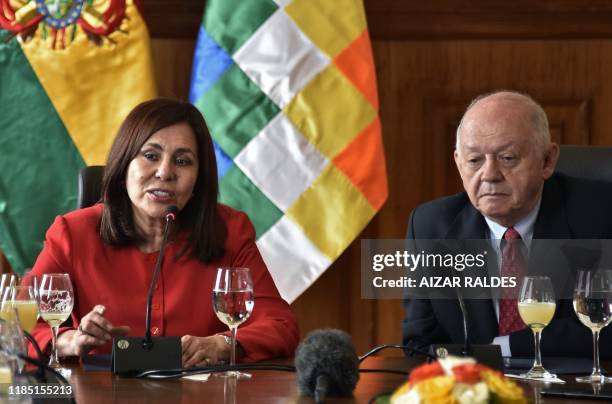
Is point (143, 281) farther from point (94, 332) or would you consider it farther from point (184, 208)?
point (94, 332)

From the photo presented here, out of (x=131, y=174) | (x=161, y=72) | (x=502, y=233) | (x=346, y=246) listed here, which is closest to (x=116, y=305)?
(x=131, y=174)

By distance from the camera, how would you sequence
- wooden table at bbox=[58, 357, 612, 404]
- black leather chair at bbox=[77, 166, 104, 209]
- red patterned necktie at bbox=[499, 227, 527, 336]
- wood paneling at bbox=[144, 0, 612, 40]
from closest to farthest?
wooden table at bbox=[58, 357, 612, 404] < red patterned necktie at bbox=[499, 227, 527, 336] < black leather chair at bbox=[77, 166, 104, 209] < wood paneling at bbox=[144, 0, 612, 40]

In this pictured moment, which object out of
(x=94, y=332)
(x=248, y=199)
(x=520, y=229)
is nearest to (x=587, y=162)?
(x=520, y=229)

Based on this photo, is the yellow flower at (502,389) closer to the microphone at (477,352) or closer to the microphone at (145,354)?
the microphone at (477,352)

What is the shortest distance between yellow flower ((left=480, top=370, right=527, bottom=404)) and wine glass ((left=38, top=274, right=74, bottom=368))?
1115 mm

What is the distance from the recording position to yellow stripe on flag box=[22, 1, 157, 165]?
3.43m

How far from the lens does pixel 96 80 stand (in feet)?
11.3

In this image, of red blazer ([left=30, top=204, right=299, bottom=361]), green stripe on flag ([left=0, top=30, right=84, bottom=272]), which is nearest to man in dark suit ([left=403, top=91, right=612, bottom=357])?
red blazer ([left=30, top=204, right=299, bottom=361])

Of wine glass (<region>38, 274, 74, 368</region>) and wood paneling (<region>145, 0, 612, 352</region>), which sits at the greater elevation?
wood paneling (<region>145, 0, 612, 352</region>)

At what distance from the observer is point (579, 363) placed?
76.7 inches

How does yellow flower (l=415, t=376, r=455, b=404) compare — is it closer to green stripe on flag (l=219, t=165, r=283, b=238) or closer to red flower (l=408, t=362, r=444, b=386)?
red flower (l=408, t=362, r=444, b=386)

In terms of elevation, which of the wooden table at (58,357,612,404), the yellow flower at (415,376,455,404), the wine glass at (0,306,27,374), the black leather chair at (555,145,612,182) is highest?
the black leather chair at (555,145,612,182)

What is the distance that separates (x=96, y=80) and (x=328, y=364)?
86.5 inches

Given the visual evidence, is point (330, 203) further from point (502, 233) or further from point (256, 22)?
point (502, 233)
